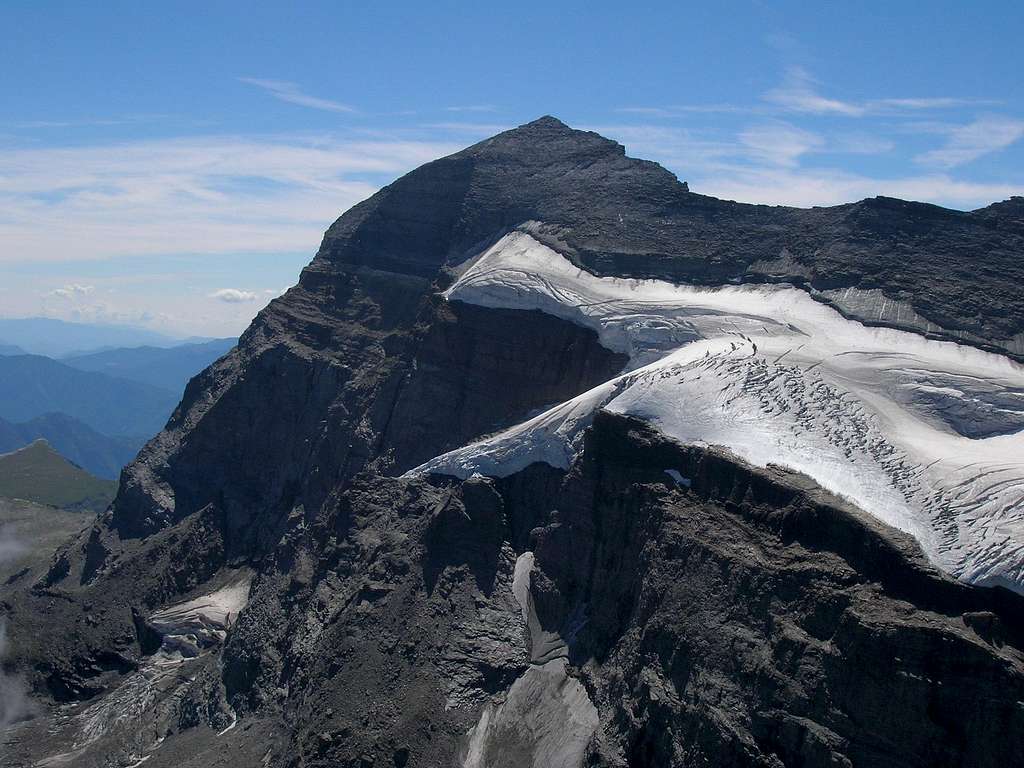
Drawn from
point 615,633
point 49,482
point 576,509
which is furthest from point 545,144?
point 49,482

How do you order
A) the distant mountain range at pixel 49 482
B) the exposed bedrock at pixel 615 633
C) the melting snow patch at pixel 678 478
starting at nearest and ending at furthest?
1. the exposed bedrock at pixel 615 633
2. the melting snow patch at pixel 678 478
3. the distant mountain range at pixel 49 482

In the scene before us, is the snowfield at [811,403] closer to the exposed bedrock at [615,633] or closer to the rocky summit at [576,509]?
the rocky summit at [576,509]

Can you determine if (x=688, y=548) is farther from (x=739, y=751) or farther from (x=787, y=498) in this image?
(x=739, y=751)

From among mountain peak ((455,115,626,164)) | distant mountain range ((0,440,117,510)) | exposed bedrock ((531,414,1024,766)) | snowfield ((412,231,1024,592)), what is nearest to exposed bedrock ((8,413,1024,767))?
exposed bedrock ((531,414,1024,766))

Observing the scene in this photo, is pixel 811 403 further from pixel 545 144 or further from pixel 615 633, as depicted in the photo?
pixel 545 144

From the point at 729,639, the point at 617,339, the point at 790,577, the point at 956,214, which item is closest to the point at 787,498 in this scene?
the point at 790,577

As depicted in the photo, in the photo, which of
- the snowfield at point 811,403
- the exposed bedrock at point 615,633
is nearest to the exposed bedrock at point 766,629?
the exposed bedrock at point 615,633
